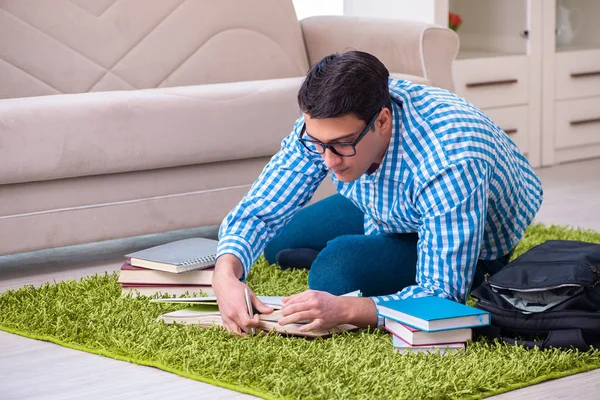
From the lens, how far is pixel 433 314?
177cm

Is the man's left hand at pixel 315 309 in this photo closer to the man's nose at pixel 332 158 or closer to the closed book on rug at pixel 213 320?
the closed book on rug at pixel 213 320

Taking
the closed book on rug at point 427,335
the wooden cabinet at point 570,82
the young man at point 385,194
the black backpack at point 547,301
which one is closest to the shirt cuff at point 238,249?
the young man at point 385,194

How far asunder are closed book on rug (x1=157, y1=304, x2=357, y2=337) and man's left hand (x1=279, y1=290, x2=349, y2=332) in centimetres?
6

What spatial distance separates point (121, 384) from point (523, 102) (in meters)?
3.24

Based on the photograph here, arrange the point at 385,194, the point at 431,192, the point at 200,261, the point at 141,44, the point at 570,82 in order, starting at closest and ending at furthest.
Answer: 1. the point at 431,192
2. the point at 385,194
3. the point at 200,261
4. the point at 141,44
5. the point at 570,82

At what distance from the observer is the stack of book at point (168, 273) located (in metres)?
2.32

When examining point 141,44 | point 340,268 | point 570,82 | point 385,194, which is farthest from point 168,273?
point 570,82

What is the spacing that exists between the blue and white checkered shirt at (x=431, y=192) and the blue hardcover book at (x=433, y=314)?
57 millimetres

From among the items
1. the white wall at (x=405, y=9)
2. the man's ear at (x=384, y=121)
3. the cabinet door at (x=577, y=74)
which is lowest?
the cabinet door at (x=577, y=74)

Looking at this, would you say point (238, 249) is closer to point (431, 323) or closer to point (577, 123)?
point (431, 323)

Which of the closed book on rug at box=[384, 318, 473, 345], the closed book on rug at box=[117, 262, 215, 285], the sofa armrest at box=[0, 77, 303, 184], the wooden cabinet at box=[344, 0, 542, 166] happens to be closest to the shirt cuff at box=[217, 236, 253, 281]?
the closed book on rug at box=[117, 262, 215, 285]

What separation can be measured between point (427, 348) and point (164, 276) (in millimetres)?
765

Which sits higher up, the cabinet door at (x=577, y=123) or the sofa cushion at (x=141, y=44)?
the sofa cushion at (x=141, y=44)

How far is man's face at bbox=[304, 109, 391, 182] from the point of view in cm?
181
